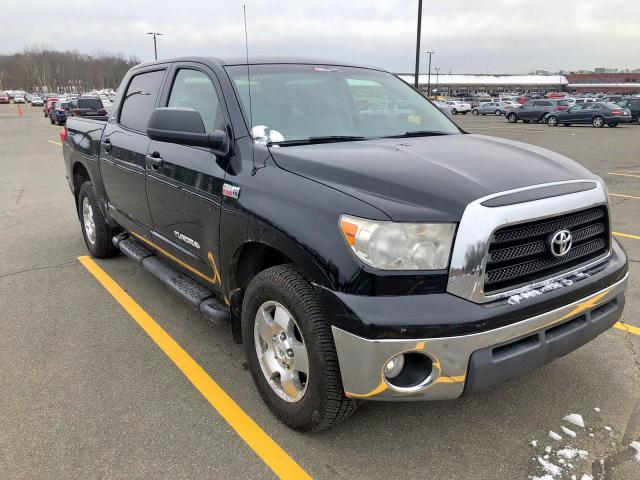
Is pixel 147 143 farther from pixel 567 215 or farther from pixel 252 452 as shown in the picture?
pixel 567 215

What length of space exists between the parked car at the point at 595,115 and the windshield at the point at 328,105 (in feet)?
92.2

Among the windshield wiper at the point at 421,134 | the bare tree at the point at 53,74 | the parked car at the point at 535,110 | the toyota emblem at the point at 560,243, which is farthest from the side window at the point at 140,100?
the bare tree at the point at 53,74

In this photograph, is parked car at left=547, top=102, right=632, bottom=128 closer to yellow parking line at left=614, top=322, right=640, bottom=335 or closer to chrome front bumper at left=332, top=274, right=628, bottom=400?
yellow parking line at left=614, top=322, right=640, bottom=335

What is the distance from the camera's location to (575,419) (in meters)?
2.84

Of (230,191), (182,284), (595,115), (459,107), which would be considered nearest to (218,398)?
(182,284)

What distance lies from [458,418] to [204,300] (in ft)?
5.56

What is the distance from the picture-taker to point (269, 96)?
3262 mm

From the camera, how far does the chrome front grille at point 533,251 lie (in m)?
2.28

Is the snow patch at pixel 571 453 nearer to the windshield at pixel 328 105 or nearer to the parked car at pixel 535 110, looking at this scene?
the windshield at pixel 328 105

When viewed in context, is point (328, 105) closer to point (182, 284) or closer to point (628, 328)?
point (182, 284)

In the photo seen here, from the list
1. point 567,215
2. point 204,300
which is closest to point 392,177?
point 567,215

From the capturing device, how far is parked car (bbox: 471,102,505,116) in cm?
4556

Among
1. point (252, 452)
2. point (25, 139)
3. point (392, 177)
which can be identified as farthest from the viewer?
point (25, 139)

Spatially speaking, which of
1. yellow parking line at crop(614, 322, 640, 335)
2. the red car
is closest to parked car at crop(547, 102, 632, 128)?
yellow parking line at crop(614, 322, 640, 335)
